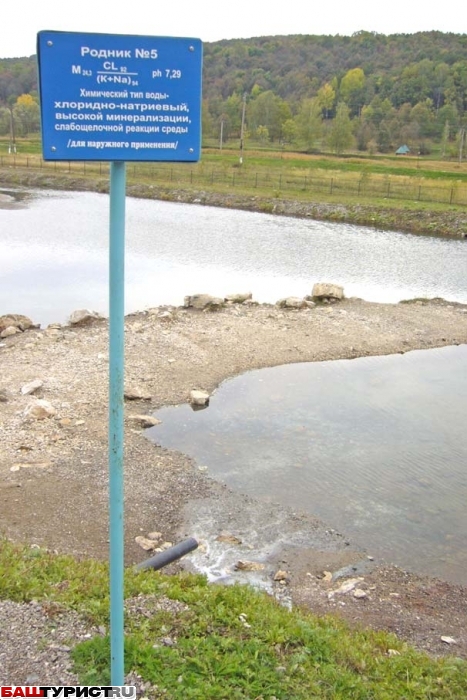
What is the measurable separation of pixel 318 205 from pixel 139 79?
143 ft

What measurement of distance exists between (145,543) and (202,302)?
11.2 meters

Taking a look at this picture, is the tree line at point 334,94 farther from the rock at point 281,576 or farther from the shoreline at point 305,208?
the rock at point 281,576

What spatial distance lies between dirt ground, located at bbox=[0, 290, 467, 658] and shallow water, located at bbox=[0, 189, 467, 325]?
443cm

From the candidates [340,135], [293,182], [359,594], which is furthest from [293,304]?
[340,135]

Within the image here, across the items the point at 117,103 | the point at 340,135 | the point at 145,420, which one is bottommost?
the point at 145,420

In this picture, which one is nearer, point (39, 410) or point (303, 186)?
point (39, 410)

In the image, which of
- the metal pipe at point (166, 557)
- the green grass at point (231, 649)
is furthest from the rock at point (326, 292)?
the green grass at point (231, 649)

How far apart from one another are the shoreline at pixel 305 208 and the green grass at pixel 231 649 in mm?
36435

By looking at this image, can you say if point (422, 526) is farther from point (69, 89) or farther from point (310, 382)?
point (69, 89)

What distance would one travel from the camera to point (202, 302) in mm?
18625

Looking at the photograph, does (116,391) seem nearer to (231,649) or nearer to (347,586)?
(231,649)

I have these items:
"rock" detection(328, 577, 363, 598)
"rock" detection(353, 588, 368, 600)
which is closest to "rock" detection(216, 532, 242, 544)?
"rock" detection(328, 577, 363, 598)

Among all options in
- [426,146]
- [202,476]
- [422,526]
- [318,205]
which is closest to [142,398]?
[202,476]

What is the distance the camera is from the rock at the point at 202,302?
18625 mm
